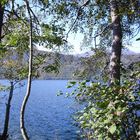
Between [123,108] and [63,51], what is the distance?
35.2ft

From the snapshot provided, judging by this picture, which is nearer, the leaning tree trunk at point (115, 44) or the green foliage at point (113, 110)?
the green foliage at point (113, 110)

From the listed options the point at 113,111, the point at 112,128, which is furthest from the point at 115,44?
the point at 112,128

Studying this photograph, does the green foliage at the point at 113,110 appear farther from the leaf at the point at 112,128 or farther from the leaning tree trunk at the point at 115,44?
the leaning tree trunk at the point at 115,44

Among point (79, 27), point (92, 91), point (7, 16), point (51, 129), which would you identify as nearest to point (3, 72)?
point (7, 16)

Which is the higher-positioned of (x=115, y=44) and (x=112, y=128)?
(x=115, y=44)

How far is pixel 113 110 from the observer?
17.5 ft

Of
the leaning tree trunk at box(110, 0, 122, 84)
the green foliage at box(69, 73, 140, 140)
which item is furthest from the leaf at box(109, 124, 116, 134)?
the leaning tree trunk at box(110, 0, 122, 84)

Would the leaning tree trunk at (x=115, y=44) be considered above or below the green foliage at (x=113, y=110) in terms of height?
above

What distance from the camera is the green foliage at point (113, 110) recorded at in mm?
5355

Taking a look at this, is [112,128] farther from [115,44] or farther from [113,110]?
[115,44]

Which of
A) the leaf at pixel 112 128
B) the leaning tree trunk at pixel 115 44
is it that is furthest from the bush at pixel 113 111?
the leaning tree trunk at pixel 115 44

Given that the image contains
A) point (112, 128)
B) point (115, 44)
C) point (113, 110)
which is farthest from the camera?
point (115, 44)

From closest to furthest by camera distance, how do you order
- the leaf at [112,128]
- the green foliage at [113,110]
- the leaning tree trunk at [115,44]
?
the leaf at [112,128], the green foliage at [113,110], the leaning tree trunk at [115,44]

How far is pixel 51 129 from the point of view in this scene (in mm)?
47406
